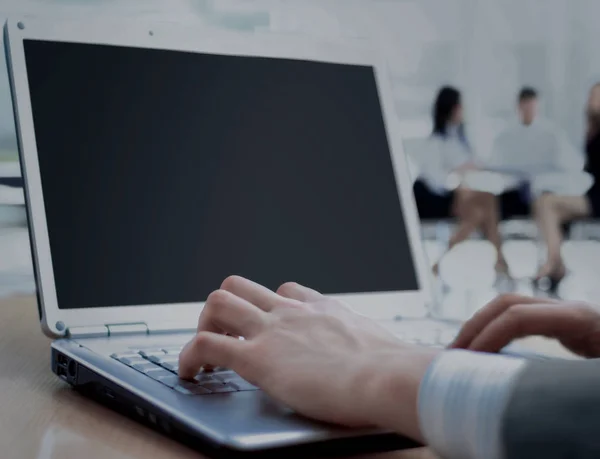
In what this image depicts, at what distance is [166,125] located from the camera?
0.84 meters

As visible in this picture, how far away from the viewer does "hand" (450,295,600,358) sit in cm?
62

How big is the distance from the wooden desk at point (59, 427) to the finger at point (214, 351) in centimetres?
6

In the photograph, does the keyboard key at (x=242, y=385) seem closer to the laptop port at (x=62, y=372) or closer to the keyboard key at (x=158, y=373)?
the keyboard key at (x=158, y=373)

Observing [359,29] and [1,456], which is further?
[359,29]

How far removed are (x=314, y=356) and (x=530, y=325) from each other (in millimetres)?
207

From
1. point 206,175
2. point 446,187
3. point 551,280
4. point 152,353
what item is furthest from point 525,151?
point 152,353

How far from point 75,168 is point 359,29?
333 cm

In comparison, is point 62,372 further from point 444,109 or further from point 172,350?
point 444,109

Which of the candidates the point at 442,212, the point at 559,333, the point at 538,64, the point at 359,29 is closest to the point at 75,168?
the point at 559,333

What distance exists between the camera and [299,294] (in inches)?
25.8

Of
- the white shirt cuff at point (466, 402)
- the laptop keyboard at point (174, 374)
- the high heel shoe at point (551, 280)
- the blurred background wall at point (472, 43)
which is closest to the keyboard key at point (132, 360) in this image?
the laptop keyboard at point (174, 374)

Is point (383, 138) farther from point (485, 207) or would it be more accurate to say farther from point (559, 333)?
point (485, 207)

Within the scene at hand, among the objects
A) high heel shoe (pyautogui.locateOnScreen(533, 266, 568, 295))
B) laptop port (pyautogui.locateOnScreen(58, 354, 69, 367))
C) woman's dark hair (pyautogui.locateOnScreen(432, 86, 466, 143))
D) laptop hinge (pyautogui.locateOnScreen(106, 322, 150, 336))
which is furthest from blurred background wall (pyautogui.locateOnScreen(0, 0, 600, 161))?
laptop port (pyautogui.locateOnScreen(58, 354, 69, 367))

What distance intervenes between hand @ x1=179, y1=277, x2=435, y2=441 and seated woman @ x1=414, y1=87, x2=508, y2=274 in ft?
11.5
